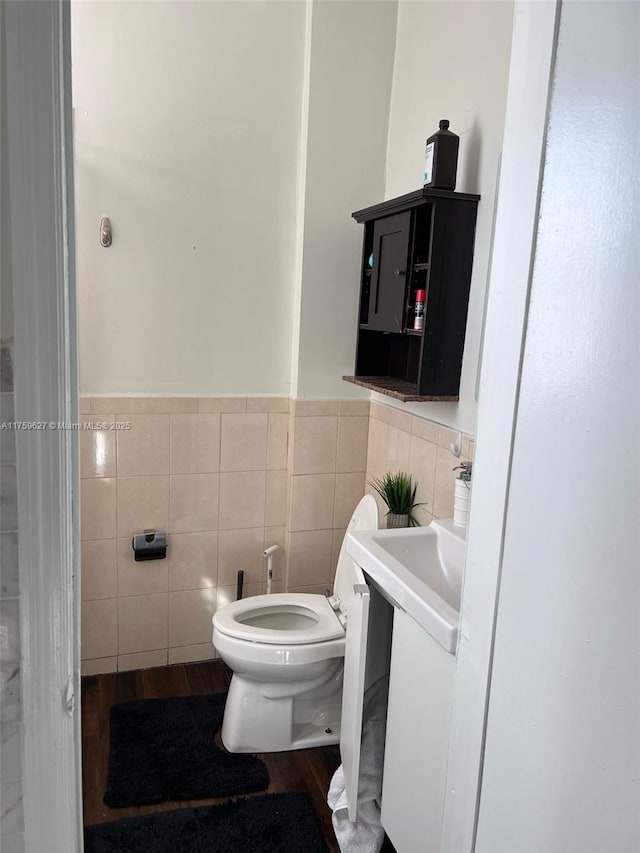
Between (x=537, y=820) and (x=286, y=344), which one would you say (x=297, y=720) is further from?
(x=537, y=820)

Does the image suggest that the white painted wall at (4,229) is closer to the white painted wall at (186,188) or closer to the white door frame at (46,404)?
the white door frame at (46,404)

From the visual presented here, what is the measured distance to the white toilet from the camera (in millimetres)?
2164

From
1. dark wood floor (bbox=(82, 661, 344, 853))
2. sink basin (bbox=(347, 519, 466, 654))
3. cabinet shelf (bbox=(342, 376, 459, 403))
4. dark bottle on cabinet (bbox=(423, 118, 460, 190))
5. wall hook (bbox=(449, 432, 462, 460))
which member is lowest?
dark wood floor (bbox=(82, 661, 344, 853))

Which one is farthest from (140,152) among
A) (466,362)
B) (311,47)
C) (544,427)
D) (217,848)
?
(217,848)

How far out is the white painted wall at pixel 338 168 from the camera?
2.47 metres

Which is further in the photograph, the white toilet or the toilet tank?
the toilet tank

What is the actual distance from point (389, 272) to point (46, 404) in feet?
6.08

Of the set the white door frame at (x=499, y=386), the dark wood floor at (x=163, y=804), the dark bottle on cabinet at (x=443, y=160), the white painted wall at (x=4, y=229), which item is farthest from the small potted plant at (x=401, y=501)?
the white painted wall at (x=4, y=229)

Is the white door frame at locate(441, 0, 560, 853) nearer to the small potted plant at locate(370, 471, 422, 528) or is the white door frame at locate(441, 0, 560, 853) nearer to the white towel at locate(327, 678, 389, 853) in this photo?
the white towel at locate(327, 678, 389, 853)

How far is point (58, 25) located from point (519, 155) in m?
0.63

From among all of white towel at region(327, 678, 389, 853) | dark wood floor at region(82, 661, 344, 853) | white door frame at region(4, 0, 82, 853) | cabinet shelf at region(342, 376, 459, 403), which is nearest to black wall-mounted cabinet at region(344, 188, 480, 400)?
cabinet shelf at region(342, 376, 459, 403)

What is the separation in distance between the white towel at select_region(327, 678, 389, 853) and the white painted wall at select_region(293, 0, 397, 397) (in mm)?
1199

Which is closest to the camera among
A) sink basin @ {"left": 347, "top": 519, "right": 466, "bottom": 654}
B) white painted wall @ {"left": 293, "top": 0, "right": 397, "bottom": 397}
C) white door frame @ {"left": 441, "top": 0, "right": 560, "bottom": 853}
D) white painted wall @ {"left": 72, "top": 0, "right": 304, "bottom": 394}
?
white door frame @ {"left": 441, "top": 0, "right": 560, "bottom": 853}

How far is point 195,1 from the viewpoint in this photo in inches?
92.0
